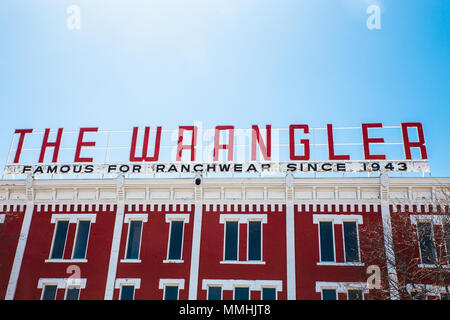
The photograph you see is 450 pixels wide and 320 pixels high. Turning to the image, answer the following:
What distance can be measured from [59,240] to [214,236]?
32.0ft

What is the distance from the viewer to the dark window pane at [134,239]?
26.4 metres

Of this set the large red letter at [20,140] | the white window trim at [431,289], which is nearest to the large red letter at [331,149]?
the white window trim at [431,289]

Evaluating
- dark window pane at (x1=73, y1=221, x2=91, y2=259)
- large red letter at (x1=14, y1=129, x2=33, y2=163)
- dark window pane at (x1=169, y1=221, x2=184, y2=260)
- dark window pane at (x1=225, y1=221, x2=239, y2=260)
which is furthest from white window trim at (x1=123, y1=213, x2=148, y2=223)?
large red letter at (x1=14, y1=129, x2=33, y2=163)

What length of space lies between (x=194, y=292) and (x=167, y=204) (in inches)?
224

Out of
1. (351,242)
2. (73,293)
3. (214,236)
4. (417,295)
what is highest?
(214,236)

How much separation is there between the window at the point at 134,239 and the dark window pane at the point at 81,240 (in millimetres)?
2687

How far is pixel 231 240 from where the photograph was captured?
86.1ft

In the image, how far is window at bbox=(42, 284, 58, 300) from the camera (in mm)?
25594

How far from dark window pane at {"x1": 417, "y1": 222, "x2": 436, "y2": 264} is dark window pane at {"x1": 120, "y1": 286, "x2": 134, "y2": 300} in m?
16.4

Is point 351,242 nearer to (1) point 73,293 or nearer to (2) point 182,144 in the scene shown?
(2) point 182,144

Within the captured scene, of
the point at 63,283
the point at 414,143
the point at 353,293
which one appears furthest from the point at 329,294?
the point at 63,283

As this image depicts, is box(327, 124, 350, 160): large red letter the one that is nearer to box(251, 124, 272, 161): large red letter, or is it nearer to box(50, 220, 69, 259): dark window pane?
box(251, 124, 272, 161): large red letter
